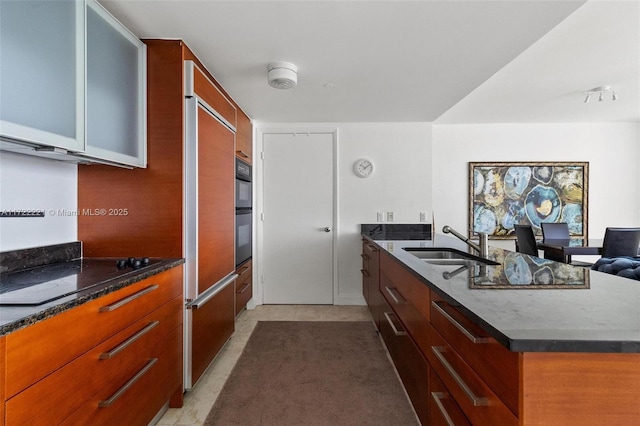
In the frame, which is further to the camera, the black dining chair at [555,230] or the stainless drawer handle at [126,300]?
the black dining chair at [555,230]

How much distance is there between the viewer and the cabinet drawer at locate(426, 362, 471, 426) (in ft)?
3.28

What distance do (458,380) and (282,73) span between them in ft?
6.58

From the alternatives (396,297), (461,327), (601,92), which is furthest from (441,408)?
(601,92)

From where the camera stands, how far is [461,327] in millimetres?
921

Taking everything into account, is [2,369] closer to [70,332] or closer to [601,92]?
[70,332]

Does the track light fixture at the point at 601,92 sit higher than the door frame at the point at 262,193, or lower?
higher

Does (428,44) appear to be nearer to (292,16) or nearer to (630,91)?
(292,16)

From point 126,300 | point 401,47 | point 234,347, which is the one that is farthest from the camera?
point 234,347

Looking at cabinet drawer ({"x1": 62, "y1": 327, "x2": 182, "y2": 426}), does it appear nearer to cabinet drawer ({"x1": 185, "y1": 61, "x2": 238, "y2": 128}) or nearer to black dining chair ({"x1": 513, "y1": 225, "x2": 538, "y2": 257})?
cabinet drawer ({"x1": 185, "y1": 61, "x2": 238, "y2": 128})

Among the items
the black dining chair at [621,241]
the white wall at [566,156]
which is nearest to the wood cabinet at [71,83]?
the white wall at [566,156]

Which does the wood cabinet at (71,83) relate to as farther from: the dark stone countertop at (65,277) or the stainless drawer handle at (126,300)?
the stainless drawer handle at (126,300)

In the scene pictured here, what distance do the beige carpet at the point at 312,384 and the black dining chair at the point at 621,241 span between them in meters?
2.59

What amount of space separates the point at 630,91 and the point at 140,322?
184 inches

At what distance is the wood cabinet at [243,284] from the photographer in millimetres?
2838
